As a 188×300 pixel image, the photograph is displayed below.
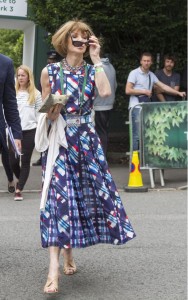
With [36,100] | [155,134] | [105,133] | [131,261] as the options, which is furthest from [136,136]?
[131,261]

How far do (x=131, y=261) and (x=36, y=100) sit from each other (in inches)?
161

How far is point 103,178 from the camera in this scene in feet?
16.7

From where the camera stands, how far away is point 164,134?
34.3 feet

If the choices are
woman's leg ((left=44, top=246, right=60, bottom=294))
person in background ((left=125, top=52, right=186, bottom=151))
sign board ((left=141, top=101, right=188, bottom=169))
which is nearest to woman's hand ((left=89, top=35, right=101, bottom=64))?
woman's leg ((left=44, top=246, right=60, bottom=294))

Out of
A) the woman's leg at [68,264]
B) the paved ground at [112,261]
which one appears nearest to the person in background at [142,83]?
the paved ground at [112,261]

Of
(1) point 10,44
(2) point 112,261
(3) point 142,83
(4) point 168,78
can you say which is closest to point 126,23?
(4) point 168,78

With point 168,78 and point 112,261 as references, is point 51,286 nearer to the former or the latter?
point 112,261

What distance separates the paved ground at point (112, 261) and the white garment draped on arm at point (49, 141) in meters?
0.65

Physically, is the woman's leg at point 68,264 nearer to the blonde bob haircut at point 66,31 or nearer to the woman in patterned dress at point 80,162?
the woman in patterned dress at point 80,162

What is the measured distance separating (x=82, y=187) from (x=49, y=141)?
1.33 feet

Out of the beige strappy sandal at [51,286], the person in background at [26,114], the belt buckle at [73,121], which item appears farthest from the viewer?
the person in background at [26,114]

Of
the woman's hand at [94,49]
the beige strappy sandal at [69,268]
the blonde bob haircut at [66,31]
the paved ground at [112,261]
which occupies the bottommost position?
the paved ground at [112,261]

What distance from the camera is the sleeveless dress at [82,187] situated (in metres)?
4.93

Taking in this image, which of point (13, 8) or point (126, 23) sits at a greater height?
point (13, 8)
